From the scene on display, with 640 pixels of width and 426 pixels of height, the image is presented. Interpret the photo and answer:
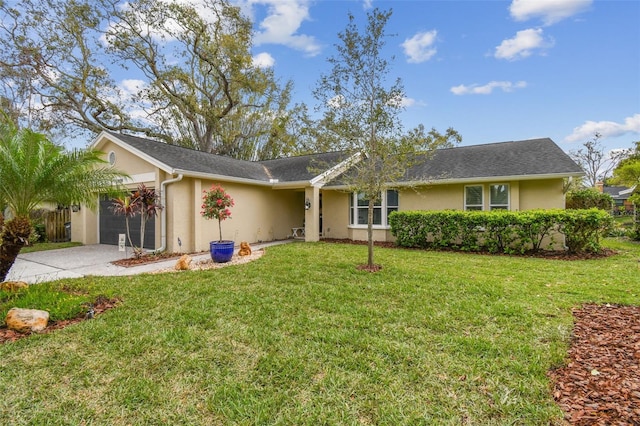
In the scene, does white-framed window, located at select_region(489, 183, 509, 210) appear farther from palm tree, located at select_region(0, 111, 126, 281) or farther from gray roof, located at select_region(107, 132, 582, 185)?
palm tree, located at select_region(0, 111, 126, 281)

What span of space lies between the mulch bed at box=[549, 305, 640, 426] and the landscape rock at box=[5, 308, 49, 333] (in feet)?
21.1

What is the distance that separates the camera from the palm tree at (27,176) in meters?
5.69

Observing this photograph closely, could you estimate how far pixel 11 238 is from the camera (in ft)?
18.7

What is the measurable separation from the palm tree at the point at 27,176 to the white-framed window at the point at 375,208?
9.76 m

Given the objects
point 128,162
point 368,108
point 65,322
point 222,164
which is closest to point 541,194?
point 368,108

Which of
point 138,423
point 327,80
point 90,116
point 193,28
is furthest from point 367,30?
point 90,116

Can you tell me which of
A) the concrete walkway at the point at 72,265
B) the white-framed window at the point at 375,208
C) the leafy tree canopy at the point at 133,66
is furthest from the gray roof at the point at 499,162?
the leafy tree canopy at the point at 133,66

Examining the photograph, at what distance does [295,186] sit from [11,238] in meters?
9.59

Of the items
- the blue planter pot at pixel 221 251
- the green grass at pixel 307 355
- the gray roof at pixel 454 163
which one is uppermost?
the gray roof at pixel 454 163

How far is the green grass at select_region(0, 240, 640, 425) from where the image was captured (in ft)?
8.80

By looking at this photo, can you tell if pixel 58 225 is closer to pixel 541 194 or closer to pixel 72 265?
pixel 72 265

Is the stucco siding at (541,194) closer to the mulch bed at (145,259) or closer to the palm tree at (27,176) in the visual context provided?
the mulch bed at (145,259)

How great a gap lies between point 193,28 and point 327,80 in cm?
1760

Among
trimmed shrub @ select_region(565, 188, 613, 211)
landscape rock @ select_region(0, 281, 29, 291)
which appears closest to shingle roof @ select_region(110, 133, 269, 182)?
landscape rock @ select_region(0, 281, 29, 291)
